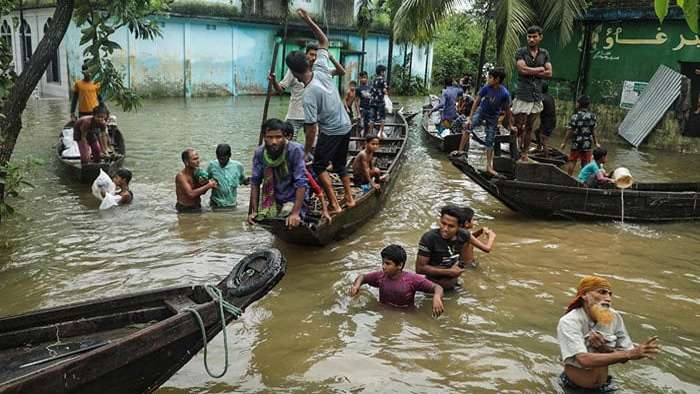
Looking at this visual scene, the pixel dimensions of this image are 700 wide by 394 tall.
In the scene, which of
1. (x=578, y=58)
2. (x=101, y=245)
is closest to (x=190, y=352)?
(x=101, y=245)

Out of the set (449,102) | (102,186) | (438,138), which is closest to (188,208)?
(102,186)

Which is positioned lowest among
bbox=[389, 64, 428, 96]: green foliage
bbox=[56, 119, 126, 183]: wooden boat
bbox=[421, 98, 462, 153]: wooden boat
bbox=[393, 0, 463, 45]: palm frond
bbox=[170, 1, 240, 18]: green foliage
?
bbox=[56, 119, 126, 183]: wooden boat

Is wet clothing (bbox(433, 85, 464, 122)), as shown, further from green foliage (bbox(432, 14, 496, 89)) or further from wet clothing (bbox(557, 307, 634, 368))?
green foliage (bbox(432, 14, 496, 89))

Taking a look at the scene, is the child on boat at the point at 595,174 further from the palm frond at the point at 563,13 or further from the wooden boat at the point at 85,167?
the wooden boat at the point at 85,167

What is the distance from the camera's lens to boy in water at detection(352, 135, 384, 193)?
8.30 m

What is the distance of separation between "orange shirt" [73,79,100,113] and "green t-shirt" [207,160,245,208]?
4.64m

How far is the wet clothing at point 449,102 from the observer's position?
46.3ft

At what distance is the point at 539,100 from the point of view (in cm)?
920

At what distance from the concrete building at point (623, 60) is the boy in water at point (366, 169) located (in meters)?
9.79

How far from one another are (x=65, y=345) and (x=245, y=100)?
20.7 m

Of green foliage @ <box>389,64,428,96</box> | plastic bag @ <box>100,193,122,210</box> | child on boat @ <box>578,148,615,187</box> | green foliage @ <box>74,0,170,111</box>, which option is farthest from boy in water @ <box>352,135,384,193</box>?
green foliage @ <box>389,64,428,96</box>

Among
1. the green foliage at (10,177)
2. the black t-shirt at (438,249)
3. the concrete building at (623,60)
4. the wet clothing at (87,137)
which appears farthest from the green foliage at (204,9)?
the black t-shirt at (438,249)

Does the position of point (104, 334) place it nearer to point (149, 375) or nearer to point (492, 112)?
point (149, 375)

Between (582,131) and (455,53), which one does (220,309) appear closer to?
(582,131)
